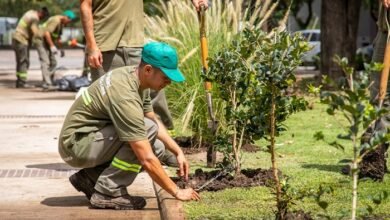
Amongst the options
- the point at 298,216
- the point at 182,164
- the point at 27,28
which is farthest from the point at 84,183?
the point at 27,28

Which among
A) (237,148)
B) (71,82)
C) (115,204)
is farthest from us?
(71,82)

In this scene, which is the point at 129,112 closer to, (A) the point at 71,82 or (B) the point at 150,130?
(B) the point at 150,130

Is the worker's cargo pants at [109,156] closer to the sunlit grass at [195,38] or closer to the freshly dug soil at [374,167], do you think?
the freshly dug soil at [374,167]

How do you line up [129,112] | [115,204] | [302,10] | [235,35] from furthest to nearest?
[302,10] → [235,35] → [115,204] → [129,112]

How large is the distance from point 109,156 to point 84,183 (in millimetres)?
385

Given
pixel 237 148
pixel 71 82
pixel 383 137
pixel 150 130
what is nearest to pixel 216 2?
pixel 237 148

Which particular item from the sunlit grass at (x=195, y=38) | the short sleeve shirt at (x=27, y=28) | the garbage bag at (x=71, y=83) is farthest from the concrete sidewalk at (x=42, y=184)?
the short sleeve shirt at (x=27, y=28)

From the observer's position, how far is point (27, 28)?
21.8 meters

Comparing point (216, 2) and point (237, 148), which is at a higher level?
point (216, 2)

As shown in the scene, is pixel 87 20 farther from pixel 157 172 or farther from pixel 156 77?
pixel 157 172

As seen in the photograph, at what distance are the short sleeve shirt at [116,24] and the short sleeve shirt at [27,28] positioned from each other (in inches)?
534

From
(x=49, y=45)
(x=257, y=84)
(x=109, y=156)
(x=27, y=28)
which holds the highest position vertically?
(x=257, y=84)

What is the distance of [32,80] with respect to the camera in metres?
26.4

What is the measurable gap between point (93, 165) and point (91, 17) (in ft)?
5.93
